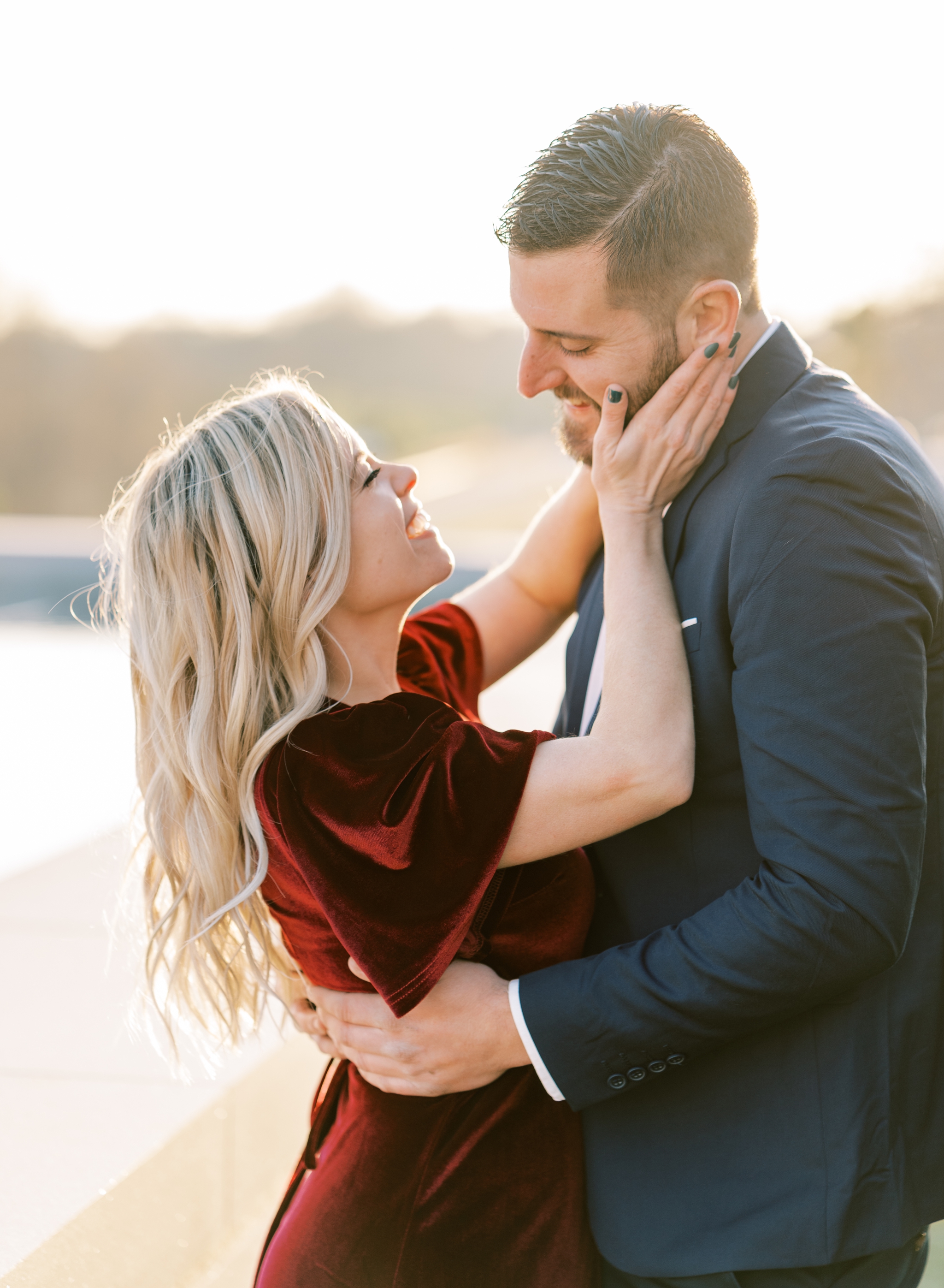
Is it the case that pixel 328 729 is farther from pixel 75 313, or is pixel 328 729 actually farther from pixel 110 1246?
pixel 75 313

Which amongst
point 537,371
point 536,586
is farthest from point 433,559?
point 536,586

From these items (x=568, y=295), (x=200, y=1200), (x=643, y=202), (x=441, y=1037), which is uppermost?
(x=643, y=202)

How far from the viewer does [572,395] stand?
1.65 metres

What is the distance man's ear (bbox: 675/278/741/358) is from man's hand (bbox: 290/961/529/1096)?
2.96 feet

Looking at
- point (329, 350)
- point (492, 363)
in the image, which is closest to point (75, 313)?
point (329, 350)

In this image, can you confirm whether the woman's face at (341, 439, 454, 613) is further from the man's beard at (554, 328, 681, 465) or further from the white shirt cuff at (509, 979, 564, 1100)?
the white shirt cuff at (509, 979, 564, 1100)

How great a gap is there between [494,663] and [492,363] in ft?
123

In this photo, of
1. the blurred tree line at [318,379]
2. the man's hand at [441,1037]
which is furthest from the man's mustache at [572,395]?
the blurred tree line at [318,379]

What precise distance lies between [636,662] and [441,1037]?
1.85ft

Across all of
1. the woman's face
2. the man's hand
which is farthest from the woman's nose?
the man's hand

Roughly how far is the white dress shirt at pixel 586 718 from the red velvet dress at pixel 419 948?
108 millimetres

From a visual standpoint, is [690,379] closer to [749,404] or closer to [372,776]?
[749,404]

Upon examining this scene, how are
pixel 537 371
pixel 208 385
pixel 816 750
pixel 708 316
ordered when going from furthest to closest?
pixel 208 385 → pixel 537 371 → pixel 708 316 → pixel 816 750

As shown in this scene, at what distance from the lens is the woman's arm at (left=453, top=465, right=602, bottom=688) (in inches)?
79.9
